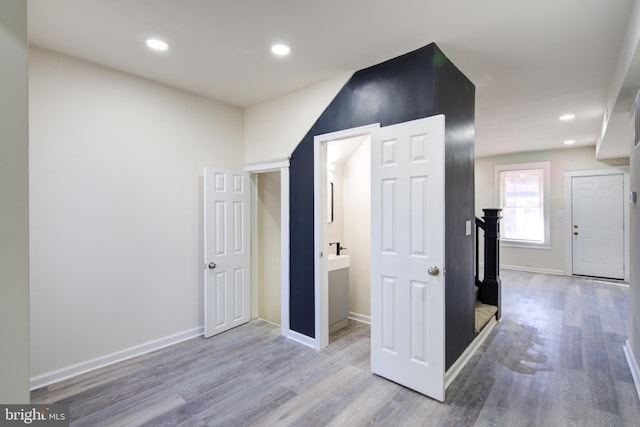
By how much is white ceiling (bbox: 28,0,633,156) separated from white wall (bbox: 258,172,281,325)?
1.26 m

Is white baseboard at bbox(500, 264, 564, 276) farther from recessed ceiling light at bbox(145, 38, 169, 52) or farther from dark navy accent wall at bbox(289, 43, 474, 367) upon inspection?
recessed ceiling light at bbox(145, 38, 169, 52)

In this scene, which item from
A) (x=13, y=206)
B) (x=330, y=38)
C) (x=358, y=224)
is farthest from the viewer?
(x=358, y=224)

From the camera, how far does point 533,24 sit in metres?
2.19

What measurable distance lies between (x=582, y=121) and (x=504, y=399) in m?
4.30

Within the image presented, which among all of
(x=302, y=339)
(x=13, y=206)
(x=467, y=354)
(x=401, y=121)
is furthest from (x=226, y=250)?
(x=467, y=354)

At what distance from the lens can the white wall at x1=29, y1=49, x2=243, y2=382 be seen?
8.41ft

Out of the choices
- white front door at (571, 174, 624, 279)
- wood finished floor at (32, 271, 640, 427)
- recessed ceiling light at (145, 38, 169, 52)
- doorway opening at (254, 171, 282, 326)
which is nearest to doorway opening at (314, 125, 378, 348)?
wood finished floor at (32, 271, 640, 427)

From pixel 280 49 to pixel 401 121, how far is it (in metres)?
1.16

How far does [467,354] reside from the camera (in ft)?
9.68

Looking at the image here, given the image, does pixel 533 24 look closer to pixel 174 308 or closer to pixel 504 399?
pixel 504 399

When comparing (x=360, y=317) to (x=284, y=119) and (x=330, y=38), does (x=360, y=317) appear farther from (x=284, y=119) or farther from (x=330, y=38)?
(x=330, y=38)

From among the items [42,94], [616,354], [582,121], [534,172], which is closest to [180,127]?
[42,94]

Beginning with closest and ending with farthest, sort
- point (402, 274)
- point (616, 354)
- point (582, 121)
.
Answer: point (402, 274), point (616, 354), point (582, 121)

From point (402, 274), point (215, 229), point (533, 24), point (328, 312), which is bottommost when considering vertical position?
point (328, 312)
